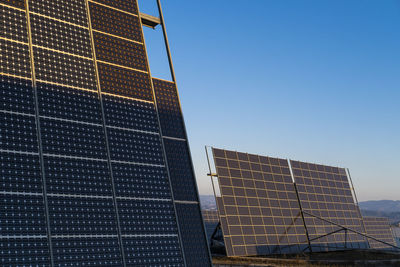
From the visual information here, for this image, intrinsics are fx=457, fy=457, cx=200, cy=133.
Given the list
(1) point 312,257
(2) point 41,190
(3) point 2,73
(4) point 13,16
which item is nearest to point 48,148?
(2) point 41,190

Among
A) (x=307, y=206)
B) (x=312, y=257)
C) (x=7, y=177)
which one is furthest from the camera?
(x=307, y=206)

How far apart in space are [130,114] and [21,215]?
19232mm

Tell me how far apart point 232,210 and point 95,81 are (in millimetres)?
23217

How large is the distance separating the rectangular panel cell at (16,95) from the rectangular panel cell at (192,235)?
821 inches

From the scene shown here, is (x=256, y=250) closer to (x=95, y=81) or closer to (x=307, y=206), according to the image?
(x=307, y=206)

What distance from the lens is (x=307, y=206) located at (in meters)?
70.8

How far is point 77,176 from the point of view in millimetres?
48375

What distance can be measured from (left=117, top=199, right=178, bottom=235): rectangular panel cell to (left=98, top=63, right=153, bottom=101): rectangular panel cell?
14304 mm

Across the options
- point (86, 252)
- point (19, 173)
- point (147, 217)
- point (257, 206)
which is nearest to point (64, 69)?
point (19, 173)

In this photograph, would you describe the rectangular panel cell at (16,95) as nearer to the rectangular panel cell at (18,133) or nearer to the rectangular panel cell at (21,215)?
the rectangular panel cell at (18,133)

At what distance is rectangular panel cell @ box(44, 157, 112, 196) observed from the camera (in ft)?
152

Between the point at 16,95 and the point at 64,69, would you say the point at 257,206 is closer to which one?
the point at 64,69

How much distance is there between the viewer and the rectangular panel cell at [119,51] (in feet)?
192

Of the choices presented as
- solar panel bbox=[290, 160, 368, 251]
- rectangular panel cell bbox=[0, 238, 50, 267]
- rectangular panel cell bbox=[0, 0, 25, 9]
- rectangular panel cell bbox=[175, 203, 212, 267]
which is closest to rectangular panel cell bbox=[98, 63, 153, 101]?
rectangular panel cell bbox=[0, 0, 25, 9]
